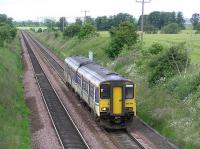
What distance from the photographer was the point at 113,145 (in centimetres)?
1998

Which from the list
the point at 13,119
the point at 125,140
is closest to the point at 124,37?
the point at 13,119

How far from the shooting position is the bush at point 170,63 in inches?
1110

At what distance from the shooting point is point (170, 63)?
92.5 feet

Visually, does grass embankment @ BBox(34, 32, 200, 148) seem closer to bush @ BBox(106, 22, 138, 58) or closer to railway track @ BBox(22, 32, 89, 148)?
railway track @ BBox(22, 32, 89, 148)

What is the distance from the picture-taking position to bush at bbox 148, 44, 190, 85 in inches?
1110

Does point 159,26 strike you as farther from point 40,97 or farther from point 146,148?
point 146,148

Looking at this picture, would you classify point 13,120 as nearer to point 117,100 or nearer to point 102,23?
point 117,100

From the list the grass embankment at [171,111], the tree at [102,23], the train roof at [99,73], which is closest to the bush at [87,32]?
the grass embankment at [171,111]

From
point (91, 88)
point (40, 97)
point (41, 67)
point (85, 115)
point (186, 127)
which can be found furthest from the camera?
point (41, 67)

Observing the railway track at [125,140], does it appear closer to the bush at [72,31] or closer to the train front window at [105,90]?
the train front window at [105,90]

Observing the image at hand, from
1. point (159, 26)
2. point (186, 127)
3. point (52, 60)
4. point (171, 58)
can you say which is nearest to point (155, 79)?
point (171, 58)

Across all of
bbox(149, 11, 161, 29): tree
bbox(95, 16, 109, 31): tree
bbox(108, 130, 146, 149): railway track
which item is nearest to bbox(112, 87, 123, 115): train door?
bbox(108, 130, 146, 149): railway track

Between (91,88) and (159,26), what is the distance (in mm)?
114196

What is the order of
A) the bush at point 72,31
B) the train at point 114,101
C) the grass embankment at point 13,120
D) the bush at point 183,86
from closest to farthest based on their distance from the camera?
the grass embankment at point 13,120 → the train at point 114,101 → the bush at point 183,86 → the bush at point 72,31
